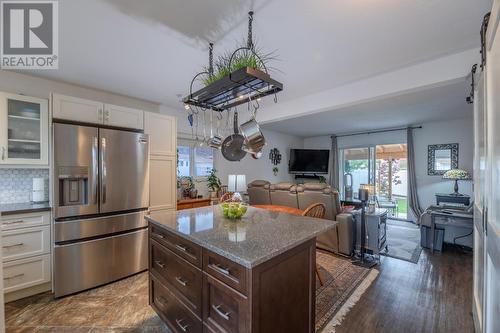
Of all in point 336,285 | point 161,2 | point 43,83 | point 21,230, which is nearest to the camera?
point 161,2

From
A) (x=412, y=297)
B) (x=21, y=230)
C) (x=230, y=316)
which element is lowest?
(x=412, y=297)

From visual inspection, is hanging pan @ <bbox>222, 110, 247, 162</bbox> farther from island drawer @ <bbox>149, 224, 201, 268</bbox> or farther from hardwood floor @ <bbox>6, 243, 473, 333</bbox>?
hardwood floor @ <bbox>6, 243, 473, 333</bbox>

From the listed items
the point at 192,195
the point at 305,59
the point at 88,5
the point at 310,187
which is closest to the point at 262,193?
the point at 310,187

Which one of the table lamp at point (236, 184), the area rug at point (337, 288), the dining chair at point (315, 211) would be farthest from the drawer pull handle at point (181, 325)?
the table lamp at point (236, 184)

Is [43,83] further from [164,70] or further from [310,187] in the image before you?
[310,187]

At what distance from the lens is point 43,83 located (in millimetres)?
2873

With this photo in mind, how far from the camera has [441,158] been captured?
208 inches

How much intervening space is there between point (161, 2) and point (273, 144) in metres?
5.22

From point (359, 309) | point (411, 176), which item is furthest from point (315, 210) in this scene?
point (411, 176)

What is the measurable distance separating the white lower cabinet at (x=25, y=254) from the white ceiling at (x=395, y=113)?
4.61 metres

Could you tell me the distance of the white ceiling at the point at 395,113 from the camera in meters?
3.45

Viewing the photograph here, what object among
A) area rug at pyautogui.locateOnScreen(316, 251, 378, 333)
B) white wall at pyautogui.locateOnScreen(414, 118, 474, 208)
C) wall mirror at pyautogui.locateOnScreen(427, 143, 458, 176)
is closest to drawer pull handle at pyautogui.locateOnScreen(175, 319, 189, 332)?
area rug at pyautogui.locateOnScreen(316, 251, 378, 333)

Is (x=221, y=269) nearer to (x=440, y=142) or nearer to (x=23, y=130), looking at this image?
(x=23, y=130)

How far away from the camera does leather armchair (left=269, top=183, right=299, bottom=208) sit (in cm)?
372
